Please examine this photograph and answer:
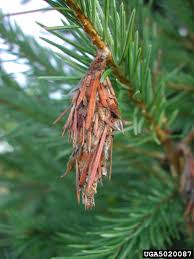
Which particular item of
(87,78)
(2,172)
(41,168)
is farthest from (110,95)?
(2,172)

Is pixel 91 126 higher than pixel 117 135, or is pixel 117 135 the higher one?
pixel 91 126

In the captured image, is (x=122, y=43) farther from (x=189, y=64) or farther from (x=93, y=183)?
(x=189, y=64)

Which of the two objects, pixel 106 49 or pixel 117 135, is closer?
pixel 106 49

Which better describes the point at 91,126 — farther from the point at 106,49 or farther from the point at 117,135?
the point at 117,135

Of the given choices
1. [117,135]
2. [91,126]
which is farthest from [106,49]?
[117,135]

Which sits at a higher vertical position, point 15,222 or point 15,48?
point 15,48

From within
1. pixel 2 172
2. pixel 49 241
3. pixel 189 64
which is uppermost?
pixel 189 64

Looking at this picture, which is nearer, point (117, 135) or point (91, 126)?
point (91, 126)

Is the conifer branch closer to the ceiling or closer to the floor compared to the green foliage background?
closer to the ceiling
